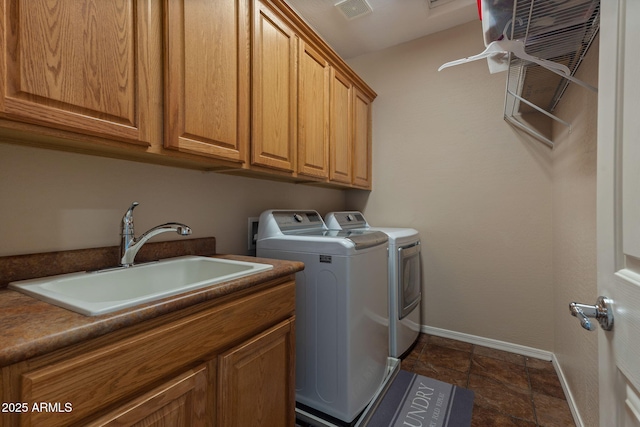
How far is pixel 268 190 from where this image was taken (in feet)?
6.49

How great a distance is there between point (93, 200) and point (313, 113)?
130 cm

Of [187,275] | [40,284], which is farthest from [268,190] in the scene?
[40,284]

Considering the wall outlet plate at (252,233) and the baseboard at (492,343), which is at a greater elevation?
the wall outlet plate at (252,233)

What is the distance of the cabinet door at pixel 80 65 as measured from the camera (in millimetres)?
712

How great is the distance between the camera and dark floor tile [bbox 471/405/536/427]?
1.43 m

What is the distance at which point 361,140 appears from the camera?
8.38 ft

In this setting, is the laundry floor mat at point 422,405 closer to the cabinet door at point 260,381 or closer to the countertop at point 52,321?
the cabinet door at point 260,381

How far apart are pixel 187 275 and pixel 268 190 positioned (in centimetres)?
86

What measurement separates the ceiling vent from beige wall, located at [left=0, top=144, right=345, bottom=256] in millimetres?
1570

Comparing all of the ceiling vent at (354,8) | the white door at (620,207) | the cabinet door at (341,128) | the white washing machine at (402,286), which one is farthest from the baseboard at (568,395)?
the ceiling vent at (354,8)

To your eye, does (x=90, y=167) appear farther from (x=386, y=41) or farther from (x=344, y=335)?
(x=386, y=41)

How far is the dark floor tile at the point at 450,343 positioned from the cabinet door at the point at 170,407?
2068 millimetres

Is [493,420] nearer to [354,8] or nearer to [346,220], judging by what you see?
[346,220]

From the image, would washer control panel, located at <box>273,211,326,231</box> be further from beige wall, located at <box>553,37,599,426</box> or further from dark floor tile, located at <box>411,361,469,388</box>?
beige wall, located at <box>553,37,599,426</box>
